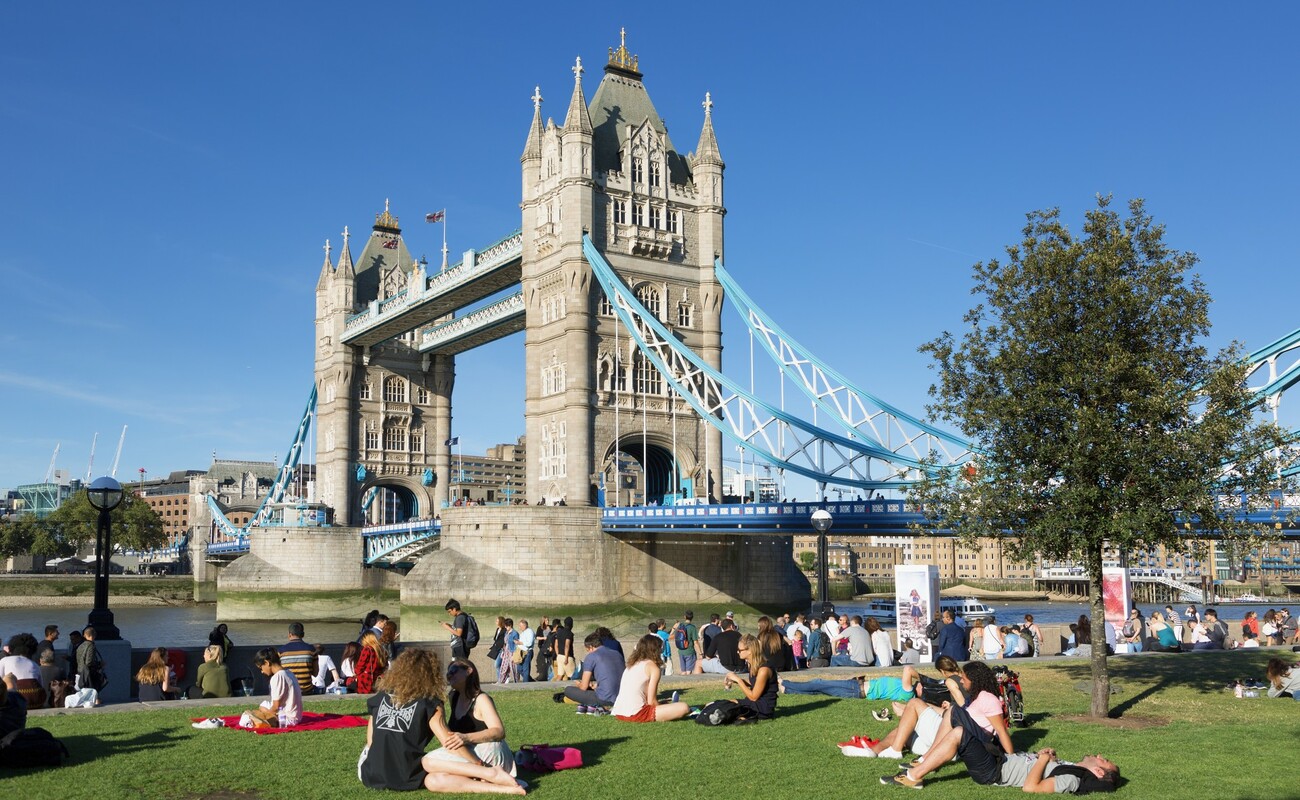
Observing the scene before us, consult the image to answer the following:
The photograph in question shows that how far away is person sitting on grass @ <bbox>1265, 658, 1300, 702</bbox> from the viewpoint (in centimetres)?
1628

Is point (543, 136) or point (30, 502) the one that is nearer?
point (543, 136)

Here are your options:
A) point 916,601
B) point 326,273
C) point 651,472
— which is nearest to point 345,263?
point 326,273

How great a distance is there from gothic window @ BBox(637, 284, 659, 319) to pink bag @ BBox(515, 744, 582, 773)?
134 feet

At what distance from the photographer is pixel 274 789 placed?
387 inches

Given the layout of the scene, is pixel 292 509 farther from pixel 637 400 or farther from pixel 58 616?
pixel 637 400

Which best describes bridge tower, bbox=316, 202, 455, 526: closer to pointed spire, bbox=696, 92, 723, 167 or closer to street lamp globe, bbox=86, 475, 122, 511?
pointed spire, bbox=696, 92, 723, 167

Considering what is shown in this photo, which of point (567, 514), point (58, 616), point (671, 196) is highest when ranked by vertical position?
point (671, 196)

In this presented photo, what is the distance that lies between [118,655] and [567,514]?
30.3 metres

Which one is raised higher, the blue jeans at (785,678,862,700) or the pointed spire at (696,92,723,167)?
the pointed spire at (696,92,723,167)

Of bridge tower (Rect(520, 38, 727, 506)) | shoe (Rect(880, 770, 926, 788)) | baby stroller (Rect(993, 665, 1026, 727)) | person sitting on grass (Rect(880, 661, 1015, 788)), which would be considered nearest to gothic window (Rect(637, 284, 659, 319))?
bridge tower (Rect(520, 38, 727, 506))

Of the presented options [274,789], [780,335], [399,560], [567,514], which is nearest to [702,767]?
[274,789]

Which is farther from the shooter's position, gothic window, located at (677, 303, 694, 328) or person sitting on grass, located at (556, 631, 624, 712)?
gothic window, located at (677, 303, 694, 328)

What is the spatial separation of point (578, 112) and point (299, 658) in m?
38.2

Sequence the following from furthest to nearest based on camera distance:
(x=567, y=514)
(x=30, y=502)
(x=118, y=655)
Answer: (x=30, y=502)
(x=567, y=514)
(x=118, y=655)
